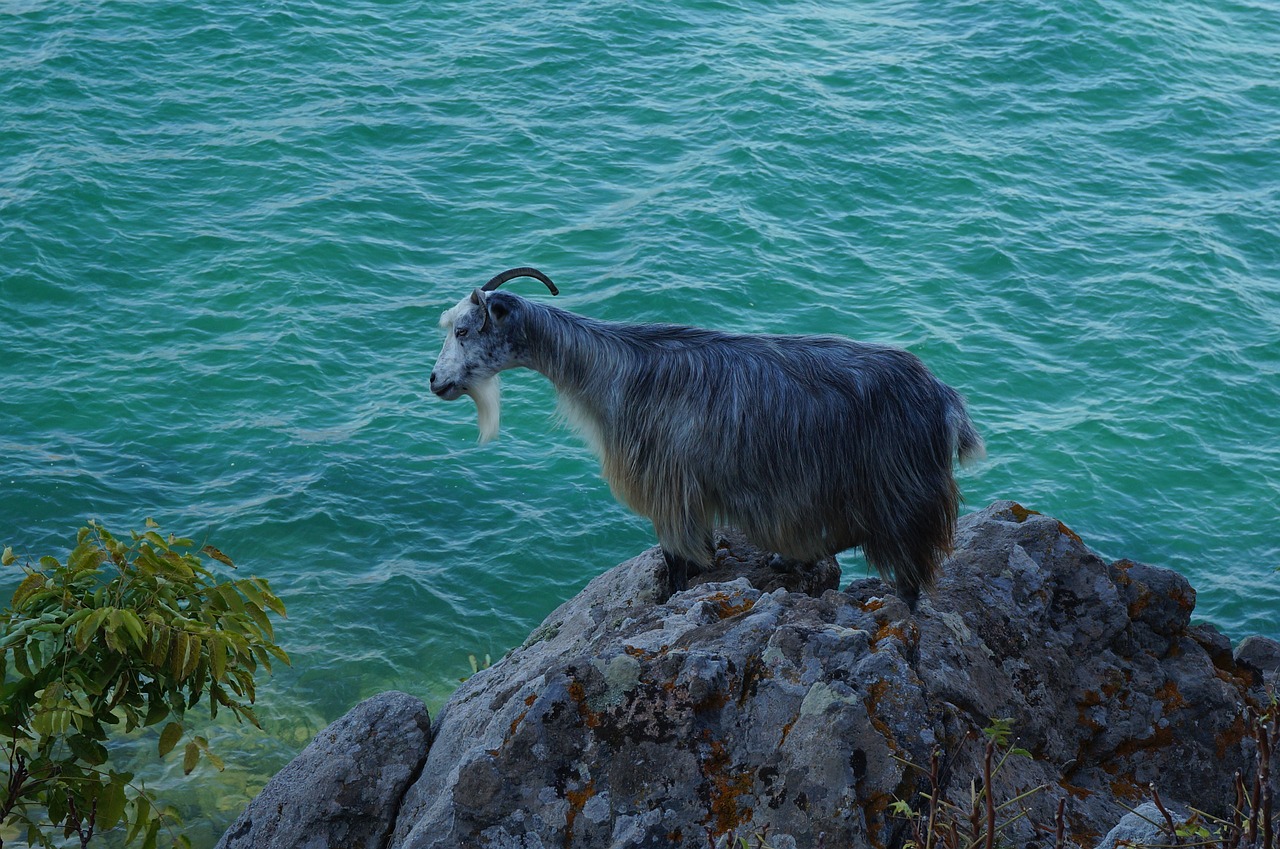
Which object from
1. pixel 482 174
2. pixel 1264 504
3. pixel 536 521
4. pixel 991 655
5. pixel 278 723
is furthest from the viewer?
pixel 482 174

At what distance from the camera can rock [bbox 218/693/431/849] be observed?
5602 mm

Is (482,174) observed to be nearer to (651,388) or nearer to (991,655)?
(651,388)

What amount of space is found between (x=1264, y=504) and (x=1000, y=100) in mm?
9648

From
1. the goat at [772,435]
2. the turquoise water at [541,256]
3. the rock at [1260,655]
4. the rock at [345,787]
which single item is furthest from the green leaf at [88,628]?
the rock at [1260,655]

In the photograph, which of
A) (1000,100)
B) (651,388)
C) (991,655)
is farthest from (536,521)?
(1000,100)

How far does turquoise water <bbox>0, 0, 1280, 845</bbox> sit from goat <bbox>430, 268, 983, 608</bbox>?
3.84 meters

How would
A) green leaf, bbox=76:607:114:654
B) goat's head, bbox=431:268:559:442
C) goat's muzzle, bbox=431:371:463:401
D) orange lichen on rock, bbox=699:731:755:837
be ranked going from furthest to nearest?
goat's muzzle, bbox=431:371:463:401, goat's head, bbox=431:268:559:442, orange lichen on rock, bbox=699:731:755:837, green leaf, bbox=76:607:114:654

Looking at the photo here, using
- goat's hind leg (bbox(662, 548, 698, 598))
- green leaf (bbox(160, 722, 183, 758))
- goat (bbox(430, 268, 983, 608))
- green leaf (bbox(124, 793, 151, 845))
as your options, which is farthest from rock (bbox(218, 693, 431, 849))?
goat (bbox(430, 268, 983, 608))

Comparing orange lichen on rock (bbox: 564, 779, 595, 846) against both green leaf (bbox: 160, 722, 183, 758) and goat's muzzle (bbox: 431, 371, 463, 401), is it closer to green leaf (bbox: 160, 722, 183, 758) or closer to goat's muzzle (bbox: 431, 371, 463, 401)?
green leaf (bbox: 160, 722, 183, 758)

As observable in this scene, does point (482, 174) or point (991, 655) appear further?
point (482, 174)

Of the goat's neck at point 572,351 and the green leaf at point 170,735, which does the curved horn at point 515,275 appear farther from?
the green leaf at point 170,735

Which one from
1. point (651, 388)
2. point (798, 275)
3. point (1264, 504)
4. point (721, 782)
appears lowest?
point (1264, 504)

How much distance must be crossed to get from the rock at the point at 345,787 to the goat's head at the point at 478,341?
2.24m

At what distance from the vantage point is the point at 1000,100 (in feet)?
67.1
